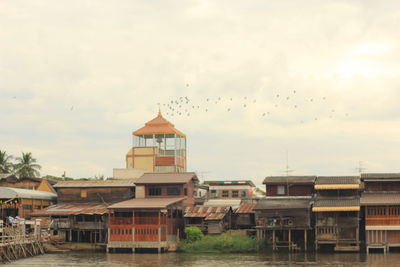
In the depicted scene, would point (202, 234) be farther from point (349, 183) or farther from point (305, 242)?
point (349, 183)

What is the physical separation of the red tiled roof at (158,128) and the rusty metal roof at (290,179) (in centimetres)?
2274

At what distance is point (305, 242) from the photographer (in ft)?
218

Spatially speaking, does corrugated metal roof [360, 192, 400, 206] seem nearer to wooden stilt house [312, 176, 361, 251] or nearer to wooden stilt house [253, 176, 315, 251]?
wooden stilt house [312, 176, 361, 251]

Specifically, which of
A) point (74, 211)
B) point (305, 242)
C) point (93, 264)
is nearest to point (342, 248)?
point (305, 242)

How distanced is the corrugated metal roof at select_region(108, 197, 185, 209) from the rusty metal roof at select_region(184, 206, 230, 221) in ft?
6.01

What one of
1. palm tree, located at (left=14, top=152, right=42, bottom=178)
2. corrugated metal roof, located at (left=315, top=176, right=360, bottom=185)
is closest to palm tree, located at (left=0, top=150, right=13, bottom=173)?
palm tree, located at (left=14, top=152, right=42, bottom=178)

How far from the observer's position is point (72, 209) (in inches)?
2995

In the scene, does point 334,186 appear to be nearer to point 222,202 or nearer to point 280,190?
point 280,190

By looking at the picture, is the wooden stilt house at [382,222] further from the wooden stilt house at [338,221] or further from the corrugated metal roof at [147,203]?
the corrugated metal roof at [147,203]

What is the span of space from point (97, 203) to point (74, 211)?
5.56 metres

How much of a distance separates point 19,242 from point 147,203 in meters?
14.2

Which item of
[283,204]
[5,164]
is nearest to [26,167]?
[5,164]

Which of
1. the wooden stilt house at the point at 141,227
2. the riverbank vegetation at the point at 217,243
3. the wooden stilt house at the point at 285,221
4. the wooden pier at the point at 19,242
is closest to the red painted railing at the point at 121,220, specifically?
the wooden stilt house at the point at 141,227

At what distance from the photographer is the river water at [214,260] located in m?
55.8
